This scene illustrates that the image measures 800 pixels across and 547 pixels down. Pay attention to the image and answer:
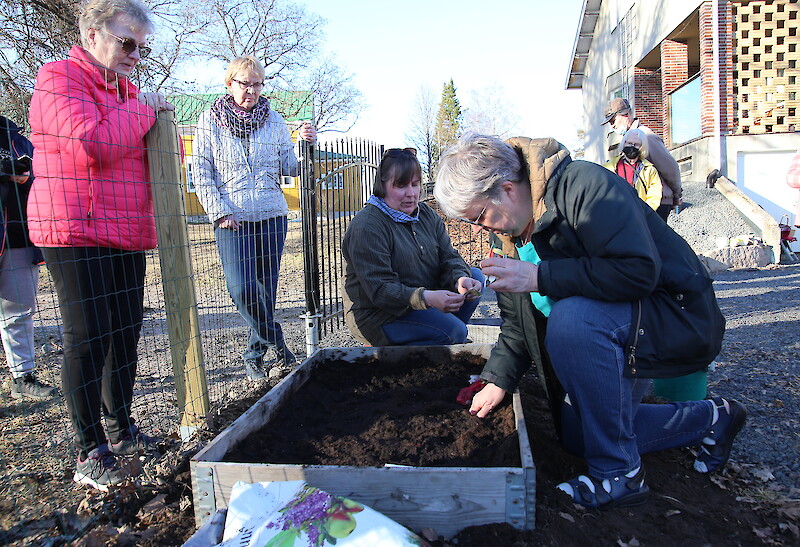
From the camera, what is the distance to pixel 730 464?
7.93 ft

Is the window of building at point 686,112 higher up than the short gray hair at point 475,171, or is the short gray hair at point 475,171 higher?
the window of building at point 686,112

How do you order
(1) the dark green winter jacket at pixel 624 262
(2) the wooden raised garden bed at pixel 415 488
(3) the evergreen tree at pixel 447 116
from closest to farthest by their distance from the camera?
(2) the wooden raised garden bed at pixel 415 488 → (1) the dark green winter jacket at pixel 624 262 → (3) the evergreen tree at pixel 447 116

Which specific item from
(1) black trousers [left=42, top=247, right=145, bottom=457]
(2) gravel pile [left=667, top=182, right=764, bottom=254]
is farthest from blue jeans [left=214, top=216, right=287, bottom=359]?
(2) gravel pile [left=667, top=182, right=764, bottom=254]

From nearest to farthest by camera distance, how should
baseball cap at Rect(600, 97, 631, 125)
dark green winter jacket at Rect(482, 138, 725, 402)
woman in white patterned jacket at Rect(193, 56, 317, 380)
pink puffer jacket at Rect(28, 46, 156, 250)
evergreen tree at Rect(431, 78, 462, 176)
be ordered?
dark green winter jacket at Rect(482, 138, 725, 402) → pink puffer jacket at Rect(28, 46, 156, 250) → woman in white patterned jacket at Rect(193, 56, 317, 380) → baseball cap at Rect(600, 97, 631, 125) → evergreen tree at Rect(431, 78, 462, 176)

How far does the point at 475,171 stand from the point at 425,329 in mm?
1536

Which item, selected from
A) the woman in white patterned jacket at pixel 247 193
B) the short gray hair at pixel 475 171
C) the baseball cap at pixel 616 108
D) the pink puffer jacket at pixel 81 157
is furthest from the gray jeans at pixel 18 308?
the baseball cap at pixel 616 108

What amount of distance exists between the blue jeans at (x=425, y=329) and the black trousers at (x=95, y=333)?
1431mm

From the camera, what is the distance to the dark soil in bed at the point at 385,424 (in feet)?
6.97

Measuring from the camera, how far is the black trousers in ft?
7.52

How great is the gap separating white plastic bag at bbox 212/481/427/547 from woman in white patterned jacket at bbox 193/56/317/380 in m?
2.10

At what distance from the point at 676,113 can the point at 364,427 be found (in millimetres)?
15003

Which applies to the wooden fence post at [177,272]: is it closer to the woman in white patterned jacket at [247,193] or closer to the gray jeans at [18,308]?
the woman in white patterned jacket at [247,193]

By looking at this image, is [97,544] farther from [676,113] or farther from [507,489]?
[676,113]

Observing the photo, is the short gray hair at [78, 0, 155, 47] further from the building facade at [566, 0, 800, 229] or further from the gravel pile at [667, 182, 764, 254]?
the building facade at [566, 0, 800, 229]
